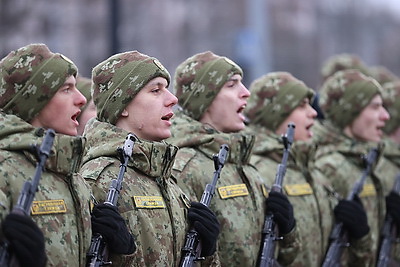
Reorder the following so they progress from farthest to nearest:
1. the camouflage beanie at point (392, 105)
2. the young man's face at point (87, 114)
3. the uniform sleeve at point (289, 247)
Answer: the camouflage beanie at point (392, 105), the uniform sleeve at point (289, 247), the young man's face at point (87, 114)

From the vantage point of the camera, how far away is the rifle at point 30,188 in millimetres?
5930

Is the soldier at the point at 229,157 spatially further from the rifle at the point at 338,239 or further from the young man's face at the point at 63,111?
the young man's face at the point at 63,111

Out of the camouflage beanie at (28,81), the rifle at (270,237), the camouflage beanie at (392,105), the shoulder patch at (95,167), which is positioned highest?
the camouflage beanie at (392,105)

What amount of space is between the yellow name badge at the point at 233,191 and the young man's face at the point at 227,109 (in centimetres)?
44

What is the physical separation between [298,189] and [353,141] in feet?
4.96

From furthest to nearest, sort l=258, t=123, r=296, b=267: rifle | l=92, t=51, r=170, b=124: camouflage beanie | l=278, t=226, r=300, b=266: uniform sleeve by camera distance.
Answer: l=278, t=226, r=300, b=266: uniform sleeve < l=258, t=123, r=296, b=267: rifle < l=92, t=51, r=170, b=124: camouflage beanie

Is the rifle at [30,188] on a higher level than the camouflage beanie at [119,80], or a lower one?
lower

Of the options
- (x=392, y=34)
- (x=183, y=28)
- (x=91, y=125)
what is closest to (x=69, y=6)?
(x=183, y=28)

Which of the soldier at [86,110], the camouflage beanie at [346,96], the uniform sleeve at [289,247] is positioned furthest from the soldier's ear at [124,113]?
the camouflage beanie at [346,96]

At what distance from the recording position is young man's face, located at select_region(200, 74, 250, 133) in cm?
855

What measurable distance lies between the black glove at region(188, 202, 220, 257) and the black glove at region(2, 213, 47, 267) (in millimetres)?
1640

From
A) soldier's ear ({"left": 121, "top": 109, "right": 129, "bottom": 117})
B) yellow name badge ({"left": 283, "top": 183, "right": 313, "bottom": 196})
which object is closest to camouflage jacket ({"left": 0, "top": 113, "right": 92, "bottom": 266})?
soldier's ear ({"left": 121, "top": 109, "right": 129, "bottom": 117})

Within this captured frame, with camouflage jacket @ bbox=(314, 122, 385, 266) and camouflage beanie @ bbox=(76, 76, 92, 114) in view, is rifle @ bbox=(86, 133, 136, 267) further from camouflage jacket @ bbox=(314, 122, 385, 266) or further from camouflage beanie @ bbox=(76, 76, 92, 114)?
camouflage jacket @ bbox=(314, 122, 385, 266)

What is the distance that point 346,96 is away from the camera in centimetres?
1110
